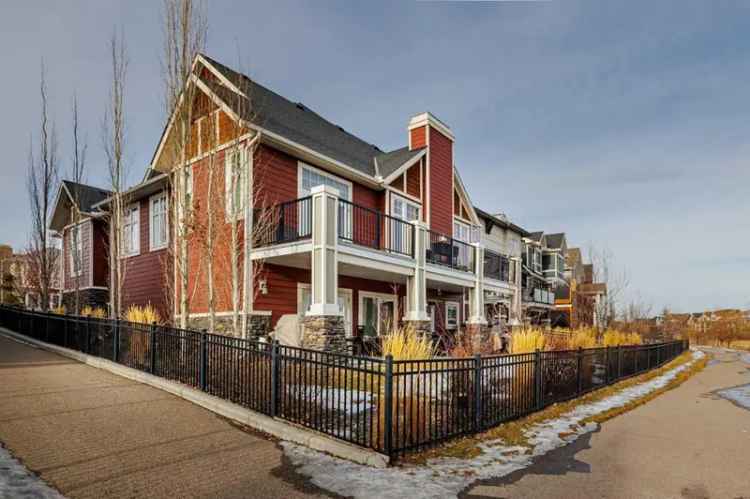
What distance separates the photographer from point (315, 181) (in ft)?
50.1

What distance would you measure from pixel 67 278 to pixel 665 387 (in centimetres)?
2547

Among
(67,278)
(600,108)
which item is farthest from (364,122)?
(67,278)

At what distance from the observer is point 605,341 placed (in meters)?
19.7

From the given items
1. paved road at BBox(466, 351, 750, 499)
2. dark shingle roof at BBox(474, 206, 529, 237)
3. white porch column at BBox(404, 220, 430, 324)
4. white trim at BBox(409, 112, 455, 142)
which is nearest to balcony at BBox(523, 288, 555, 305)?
dark shingle roof at BBox(474, 206, 529, 237)

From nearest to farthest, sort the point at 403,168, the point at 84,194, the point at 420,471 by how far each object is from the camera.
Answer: the point at 420,471, the point at 403,168, the point at 84,194

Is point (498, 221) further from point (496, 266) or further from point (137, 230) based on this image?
point (137, 230)

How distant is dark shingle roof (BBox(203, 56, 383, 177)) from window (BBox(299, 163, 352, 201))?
629mm

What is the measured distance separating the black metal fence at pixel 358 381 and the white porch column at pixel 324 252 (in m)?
2.96

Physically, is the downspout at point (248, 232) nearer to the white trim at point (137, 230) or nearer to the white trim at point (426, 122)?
the white trim at point (137, 230)

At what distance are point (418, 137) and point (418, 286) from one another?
26.2 ft

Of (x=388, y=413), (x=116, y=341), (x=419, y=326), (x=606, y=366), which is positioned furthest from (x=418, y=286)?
(x=388, y=413)

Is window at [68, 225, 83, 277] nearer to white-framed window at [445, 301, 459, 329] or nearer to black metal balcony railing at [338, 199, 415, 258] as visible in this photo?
black metal balcony railing at [338, 199, 415, 258]

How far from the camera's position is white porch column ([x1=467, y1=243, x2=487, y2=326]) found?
19.0 metres

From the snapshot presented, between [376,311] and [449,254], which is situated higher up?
A: [449,254]
